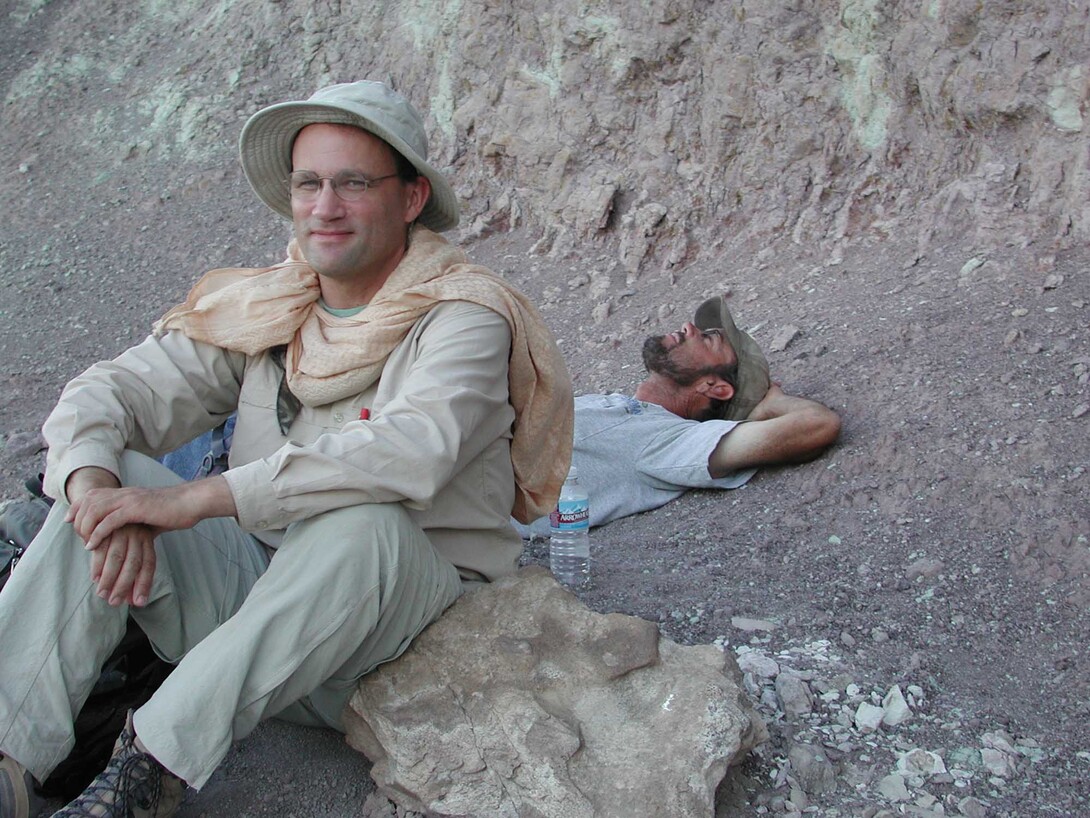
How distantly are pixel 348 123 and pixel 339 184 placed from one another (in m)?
0.17

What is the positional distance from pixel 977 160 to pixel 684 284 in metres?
1.85

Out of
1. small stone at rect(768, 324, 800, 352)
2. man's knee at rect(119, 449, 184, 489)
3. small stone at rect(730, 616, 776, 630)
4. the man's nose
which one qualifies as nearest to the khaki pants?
man's knee at rect(119, 449, 184, 489)

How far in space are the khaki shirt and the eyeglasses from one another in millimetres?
417

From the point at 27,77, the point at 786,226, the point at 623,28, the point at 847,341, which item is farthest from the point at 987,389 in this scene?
the point at 27,77

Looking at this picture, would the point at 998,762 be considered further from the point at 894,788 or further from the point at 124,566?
the point at 124,566

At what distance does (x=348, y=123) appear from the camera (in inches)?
114

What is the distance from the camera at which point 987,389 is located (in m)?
4.56

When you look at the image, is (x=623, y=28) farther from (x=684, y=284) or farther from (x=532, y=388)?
(x=532, y=388)

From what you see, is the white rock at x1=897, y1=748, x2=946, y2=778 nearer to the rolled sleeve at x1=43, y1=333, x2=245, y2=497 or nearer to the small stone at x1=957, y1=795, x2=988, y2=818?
the small stone at x1=957, y1=795, x2=988, y2=818

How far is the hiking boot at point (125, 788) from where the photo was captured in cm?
216

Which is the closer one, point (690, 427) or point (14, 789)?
point (14, 789)

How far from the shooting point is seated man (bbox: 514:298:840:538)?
184 inches

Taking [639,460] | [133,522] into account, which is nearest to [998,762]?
[133,522]

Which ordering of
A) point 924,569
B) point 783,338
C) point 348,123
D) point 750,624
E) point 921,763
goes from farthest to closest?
point 783,338, point 924,569, point 750,624, point 348,123, point 921,763
